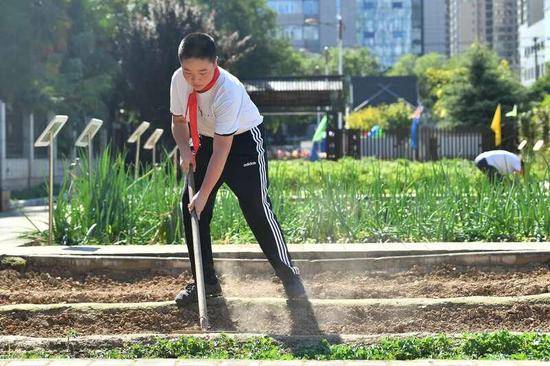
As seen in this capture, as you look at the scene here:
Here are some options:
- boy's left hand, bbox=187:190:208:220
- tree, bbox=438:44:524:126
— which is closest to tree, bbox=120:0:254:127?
tree, bbox=438:44:524:126

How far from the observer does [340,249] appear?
299 inches

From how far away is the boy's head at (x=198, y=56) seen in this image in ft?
19.0

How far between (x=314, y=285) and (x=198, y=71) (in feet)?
6.22

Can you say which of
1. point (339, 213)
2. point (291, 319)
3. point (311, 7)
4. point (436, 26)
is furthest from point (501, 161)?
point (436, 26)

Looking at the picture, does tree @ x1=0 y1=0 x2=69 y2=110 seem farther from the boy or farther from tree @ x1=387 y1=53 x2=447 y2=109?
tree @ x1=387 y1=53 x2=447 y2=109

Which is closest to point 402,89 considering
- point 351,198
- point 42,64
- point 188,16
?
point 188,16

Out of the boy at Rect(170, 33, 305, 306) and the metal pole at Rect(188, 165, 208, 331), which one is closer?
the metal pole at Rect(188, 165, 208, 331)

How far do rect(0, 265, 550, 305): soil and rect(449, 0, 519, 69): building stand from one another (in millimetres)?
120128

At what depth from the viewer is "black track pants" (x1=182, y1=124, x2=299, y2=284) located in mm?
6297

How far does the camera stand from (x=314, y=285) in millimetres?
7062

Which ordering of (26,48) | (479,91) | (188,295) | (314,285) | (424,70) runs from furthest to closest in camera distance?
(424,70)
(479,91)
(26,48)
(314,285)
(188,295)

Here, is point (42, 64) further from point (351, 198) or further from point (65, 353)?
point (65, 353)

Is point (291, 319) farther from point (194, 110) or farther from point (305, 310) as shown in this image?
point (194, 110)

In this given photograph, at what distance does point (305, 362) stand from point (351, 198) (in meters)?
5.26
